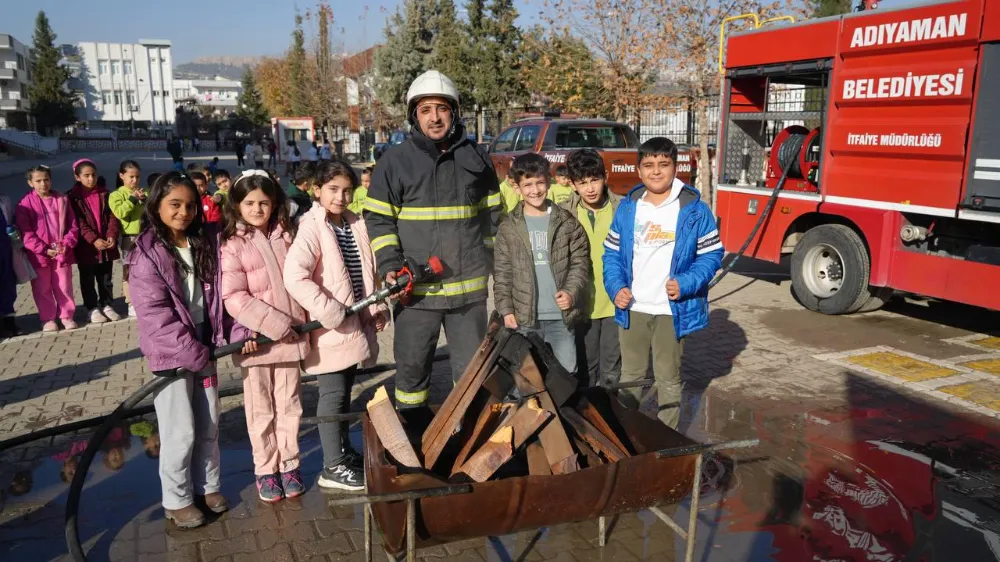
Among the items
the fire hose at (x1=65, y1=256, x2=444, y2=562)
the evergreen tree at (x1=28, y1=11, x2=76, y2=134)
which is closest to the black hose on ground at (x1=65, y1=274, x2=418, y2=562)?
the fire hose at (x1=65, y1=256, x2=444, y2=562)

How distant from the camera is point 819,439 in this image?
4910 millimetres

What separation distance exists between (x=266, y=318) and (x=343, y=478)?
1044 millimetres

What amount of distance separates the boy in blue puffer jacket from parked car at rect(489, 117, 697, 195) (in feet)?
31.2

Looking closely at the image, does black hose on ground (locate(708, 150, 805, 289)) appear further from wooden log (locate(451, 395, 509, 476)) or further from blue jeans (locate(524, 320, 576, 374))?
wooden log (locate(451, 395, 509, 476))

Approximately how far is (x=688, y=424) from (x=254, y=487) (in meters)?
2.89

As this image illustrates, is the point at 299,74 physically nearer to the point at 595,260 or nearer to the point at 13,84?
the point at 13,84

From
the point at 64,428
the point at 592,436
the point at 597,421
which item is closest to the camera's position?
the point at 592,436

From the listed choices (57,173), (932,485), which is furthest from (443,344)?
(57,173)

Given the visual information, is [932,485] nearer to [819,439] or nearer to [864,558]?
[819,439]

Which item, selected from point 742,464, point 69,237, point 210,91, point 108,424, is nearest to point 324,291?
point 108,424

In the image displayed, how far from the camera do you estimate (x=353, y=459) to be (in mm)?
4266

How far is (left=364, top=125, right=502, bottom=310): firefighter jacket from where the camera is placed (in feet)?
12.7

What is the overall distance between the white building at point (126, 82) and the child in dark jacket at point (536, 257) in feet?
372

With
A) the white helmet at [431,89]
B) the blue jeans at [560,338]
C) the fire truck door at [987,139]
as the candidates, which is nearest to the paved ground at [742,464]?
the blue jeans at [560,338]
